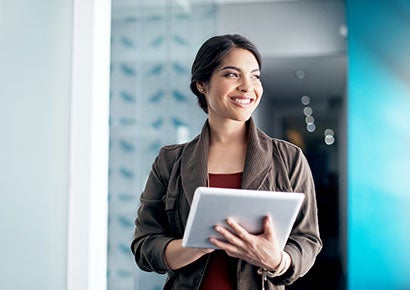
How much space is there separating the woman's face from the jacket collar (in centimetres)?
7

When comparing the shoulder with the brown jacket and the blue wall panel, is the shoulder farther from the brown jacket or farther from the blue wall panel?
the blue wall panel

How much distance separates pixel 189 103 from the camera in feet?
12.2

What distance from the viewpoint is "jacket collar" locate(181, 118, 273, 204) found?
4.59 ft

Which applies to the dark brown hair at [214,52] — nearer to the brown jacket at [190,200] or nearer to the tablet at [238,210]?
the brown jacket at [190,200]

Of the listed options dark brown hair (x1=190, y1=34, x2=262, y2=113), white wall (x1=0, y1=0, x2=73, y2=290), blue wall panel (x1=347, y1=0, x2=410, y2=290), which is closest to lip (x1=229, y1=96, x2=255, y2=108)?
dark brown hair (x1=190, y1=34, x2=262, y2=113)

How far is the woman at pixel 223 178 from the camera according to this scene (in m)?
1.38

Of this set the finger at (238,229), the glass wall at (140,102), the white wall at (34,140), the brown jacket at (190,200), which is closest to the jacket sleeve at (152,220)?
the brown jacket at (190,200)

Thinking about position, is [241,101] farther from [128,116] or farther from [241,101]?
[128,116]

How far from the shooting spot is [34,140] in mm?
2756

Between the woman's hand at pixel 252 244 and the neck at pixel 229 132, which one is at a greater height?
the neck at pixel 229 132

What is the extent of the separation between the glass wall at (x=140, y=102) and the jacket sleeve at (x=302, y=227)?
226 cm

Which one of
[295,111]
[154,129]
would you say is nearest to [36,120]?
[154,129]

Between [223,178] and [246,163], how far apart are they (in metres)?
0.07

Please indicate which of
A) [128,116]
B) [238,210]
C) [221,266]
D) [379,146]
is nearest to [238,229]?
[238,210]
